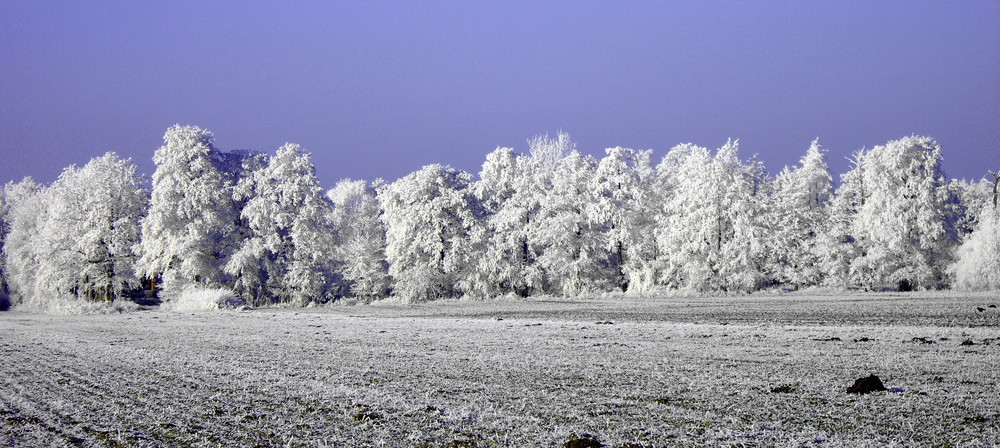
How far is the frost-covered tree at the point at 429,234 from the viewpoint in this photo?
54.2m

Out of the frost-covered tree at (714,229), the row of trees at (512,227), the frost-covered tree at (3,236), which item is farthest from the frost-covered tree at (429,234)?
the frost-covered tree at (3,236)

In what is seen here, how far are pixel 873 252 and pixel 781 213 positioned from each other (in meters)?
7.54

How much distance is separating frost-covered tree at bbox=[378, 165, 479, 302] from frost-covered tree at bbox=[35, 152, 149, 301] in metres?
19.0

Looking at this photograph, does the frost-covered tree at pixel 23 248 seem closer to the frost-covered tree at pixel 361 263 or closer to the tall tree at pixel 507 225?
the frost-covered tree at pixel 361 263

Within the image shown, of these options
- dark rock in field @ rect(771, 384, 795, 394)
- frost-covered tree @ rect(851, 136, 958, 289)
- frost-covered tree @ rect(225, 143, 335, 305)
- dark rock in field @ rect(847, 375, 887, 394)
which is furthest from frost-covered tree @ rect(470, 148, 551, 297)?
dark rock in field @ rect(847, 375, 887, 394)

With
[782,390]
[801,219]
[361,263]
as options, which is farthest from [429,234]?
[782,390]

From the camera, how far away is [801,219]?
55.9 meters

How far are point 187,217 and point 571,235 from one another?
26677 mm

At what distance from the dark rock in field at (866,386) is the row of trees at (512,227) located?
41.1 m

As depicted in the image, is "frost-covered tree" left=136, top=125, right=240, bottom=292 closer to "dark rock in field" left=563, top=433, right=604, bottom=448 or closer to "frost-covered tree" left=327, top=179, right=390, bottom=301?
"frost-covered tree" left=327, top=179, right=390, bottom=301

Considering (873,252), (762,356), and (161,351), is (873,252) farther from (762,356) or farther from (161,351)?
(161,351)

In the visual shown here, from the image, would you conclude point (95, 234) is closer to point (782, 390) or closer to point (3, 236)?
point (3, 236)

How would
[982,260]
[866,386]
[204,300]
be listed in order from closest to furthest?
[866,386] < [982,260] < [204,300]

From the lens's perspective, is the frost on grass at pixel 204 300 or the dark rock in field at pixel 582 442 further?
the frost on grass at pixel 204 300
